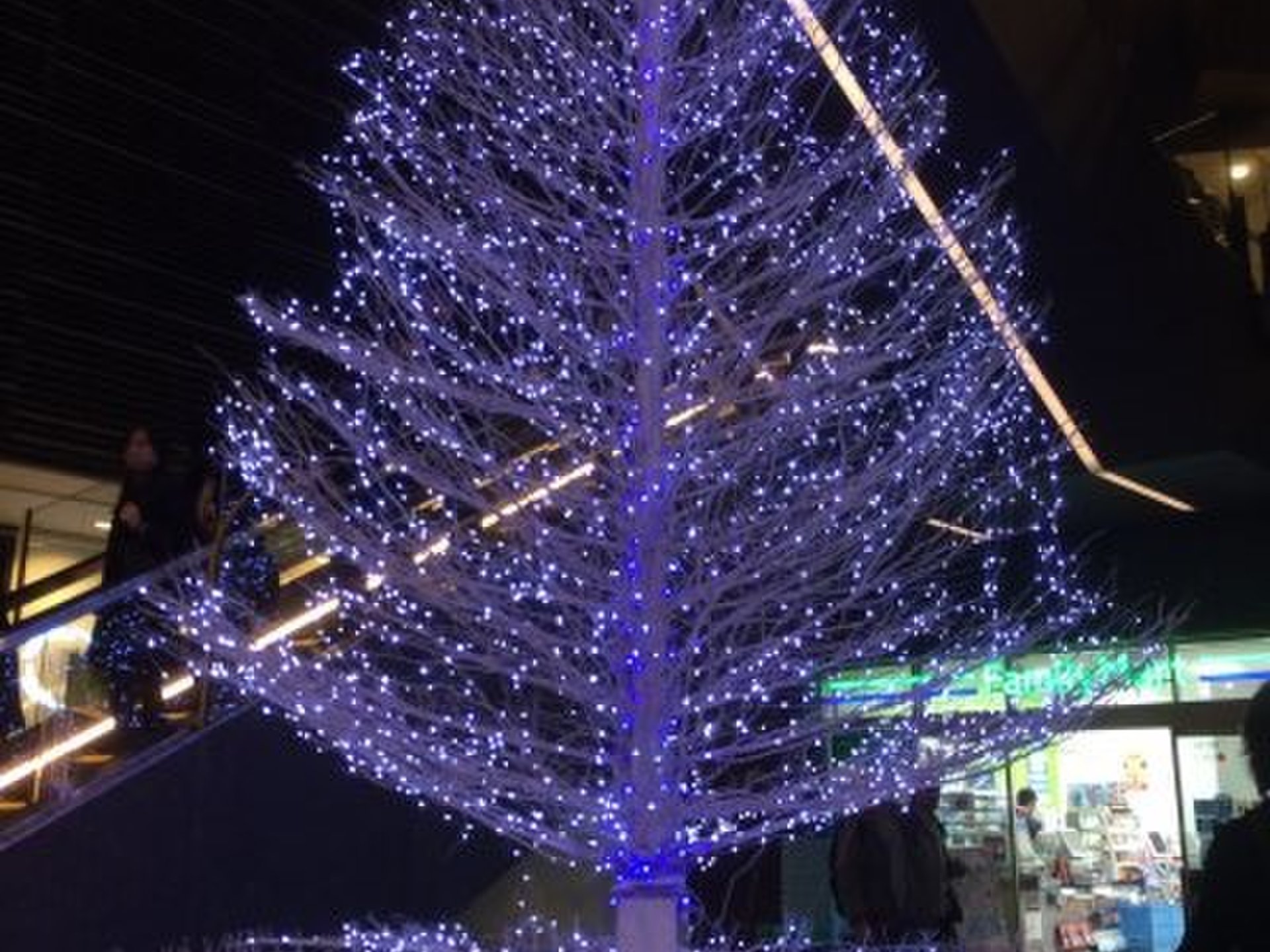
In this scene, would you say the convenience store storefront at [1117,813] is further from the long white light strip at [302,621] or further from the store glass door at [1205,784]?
the long white light strip at [302,621]

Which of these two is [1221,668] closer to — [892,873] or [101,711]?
[892,873]

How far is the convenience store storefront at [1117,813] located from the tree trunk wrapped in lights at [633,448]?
572 centimetres

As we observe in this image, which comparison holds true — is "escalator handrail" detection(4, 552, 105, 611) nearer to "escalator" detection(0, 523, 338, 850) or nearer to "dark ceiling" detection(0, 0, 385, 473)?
"escalator" detection(0, 523, 338, 850)

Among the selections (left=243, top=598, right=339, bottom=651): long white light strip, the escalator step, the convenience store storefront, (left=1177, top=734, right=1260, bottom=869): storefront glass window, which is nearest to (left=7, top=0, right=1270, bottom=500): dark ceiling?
the convenience store storefront

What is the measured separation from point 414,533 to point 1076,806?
7.92 meters

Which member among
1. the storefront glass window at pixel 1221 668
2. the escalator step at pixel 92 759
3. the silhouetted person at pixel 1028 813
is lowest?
the escalator step at pixel 92 759

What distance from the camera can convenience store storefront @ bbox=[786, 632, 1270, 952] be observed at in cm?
1139

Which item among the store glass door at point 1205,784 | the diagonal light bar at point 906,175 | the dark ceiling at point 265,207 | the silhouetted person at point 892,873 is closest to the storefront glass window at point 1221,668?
the store glass door at point 1205,784

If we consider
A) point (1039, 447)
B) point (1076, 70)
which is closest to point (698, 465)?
point (1039, 447)

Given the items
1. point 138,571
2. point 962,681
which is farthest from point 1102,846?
point 138,571

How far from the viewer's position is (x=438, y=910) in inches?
283

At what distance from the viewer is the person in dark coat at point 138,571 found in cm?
669

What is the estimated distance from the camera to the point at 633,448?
211 inches

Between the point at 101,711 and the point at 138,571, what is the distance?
1000 mm
